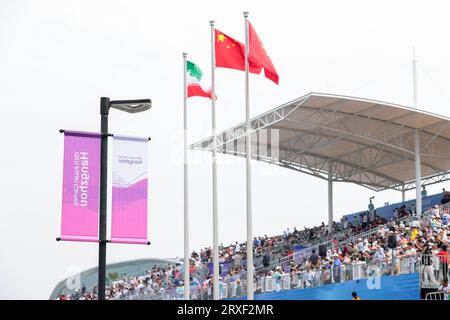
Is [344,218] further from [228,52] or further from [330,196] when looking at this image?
[228,52]

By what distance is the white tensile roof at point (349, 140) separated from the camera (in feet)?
132

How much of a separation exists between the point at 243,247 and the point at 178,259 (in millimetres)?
4154

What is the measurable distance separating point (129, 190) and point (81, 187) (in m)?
0.94

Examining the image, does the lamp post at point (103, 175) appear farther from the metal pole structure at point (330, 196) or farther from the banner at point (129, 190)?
the metal pole structure at point (330, 196)

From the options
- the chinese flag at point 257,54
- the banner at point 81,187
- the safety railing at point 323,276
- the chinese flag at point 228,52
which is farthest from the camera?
the safety railing at point 323,276

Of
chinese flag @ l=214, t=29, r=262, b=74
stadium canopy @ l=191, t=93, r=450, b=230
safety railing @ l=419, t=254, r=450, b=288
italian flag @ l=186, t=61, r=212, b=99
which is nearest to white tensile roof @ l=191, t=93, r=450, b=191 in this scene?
stadium canopy @ l=191, t=93, r=450, b=230

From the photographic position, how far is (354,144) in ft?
154

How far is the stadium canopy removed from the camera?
40406 millimetres

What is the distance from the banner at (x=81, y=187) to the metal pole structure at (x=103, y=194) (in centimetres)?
24

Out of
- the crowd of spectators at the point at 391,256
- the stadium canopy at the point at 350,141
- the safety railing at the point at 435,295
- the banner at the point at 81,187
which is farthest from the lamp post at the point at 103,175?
the stadium canopy at the point at 350,141

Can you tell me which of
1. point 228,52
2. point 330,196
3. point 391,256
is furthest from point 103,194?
point 330,196

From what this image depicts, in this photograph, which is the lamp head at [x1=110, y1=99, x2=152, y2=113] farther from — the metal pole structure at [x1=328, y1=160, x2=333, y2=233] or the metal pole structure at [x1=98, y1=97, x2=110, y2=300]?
the metal pole structure at [x1=328, y1=160, x2=333, y2=233]
